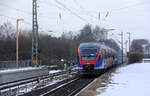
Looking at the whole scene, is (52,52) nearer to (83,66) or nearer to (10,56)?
(10,56)

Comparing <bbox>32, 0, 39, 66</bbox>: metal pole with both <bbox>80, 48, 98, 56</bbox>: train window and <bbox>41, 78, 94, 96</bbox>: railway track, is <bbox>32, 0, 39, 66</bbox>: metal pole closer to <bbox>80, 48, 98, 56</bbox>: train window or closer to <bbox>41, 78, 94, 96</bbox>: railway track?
<bbox>80, 48, 98, 56</bbox>: train window

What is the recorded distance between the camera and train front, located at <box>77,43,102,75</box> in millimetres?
24891

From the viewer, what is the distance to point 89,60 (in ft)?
81.8

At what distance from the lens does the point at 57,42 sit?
72312 mm

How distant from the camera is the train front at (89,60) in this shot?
2489 cm

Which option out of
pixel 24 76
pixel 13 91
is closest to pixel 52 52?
pixel 24 76

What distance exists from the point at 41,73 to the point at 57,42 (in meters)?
42.2

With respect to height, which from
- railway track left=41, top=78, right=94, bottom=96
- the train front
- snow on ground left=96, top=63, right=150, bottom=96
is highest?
the train front

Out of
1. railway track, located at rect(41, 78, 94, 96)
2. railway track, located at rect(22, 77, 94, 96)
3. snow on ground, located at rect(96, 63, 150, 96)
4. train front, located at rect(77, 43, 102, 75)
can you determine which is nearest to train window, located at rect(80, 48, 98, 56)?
train front, located at rect(77, 43, 102, 75)

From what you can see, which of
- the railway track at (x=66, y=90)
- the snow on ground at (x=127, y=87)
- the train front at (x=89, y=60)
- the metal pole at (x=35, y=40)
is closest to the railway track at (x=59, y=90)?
the railway track at (x=66, y=90)

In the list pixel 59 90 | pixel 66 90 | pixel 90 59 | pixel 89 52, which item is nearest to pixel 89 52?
pixel 89 52

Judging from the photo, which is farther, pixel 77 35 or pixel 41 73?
pixel 77 35

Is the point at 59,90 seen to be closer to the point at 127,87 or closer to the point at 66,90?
the point at 66,90

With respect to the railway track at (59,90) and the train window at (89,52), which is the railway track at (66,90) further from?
the train window at (89,52)
